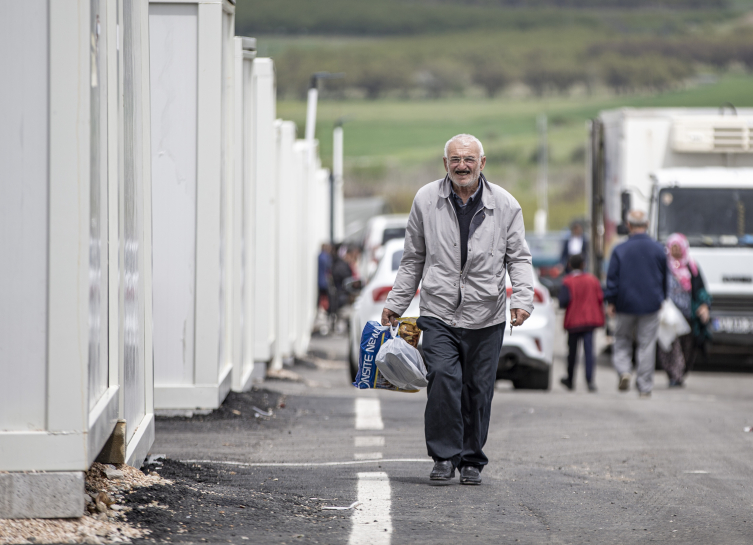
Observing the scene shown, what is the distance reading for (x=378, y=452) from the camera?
25.1ft

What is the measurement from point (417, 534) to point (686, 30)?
558 feet

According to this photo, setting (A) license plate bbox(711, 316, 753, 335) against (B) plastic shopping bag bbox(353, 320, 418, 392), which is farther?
(A) license plate bbox(711, 316, 753, 335)

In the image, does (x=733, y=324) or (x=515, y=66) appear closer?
(x=733, y=324)

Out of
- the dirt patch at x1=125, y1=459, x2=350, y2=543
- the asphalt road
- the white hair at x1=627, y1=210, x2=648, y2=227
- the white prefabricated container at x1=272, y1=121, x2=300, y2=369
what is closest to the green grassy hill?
the white prefabricated container at x1=272, y1=121, x2=300, y2=369

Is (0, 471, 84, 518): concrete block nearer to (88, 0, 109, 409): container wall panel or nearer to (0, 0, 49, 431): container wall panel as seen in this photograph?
(0, 0, 49, 431): container wall panel

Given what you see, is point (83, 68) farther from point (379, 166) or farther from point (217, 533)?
point (379, 166)

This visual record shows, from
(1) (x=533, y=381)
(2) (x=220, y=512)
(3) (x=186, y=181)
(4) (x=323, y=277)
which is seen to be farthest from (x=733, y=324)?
(2) (x=220, y=512)

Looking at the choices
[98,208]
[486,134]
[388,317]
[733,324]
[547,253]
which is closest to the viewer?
[98,208]

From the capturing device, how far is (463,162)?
6598mm

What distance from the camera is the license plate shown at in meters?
16.1

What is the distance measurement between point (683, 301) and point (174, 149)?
7809mm

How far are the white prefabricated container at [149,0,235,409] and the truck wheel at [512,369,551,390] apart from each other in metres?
5.04

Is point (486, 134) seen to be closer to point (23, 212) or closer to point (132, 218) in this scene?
point (132, 218)

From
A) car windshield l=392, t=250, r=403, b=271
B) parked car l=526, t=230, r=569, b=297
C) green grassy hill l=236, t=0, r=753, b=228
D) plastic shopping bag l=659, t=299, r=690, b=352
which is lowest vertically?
parked car l=526, t=230, r=569, b=297
